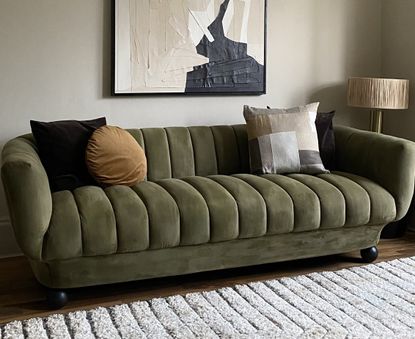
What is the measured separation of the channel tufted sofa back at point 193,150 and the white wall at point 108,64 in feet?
1.05

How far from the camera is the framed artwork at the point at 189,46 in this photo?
3561 mm

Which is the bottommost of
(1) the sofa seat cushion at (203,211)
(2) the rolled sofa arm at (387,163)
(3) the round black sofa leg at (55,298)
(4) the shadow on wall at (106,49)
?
(3) the round black sofa leg at (55,298)

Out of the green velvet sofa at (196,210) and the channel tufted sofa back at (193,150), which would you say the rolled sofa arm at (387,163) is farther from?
the channel tufted sofa back at (193,150)

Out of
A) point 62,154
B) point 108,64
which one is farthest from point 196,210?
point 108,64

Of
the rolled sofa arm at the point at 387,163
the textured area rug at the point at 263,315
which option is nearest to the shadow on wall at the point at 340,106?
the rolled sofa arm at the point at 387,163

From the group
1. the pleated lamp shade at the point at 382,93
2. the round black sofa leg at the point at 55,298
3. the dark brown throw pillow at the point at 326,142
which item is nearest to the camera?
the round black sofa leg at the point at 55,298

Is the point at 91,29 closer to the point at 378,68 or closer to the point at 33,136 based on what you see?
the point at 33,136

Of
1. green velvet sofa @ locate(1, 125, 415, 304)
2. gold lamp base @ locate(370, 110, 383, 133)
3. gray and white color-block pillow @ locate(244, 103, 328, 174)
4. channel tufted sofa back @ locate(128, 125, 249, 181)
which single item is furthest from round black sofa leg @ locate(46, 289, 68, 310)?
gold lamp base @ locate(370, 110, 383, 133)

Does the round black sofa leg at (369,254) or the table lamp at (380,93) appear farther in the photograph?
the table lamp at (380,93)

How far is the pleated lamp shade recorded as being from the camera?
3.84 metres

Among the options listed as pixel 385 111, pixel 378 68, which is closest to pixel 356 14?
pixel 378 68

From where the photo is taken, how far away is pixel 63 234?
2523 mm

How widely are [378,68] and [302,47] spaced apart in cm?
66

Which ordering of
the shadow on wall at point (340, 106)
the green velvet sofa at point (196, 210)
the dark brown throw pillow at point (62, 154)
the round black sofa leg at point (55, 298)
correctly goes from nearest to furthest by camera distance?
1. the green velvet sofa at point (196, 210)
2. the round black sofa leg at point (55, 298)
3. the dark brown throw pillow at point (62, 154)
4. the shadow on wall at point (340, 106)
